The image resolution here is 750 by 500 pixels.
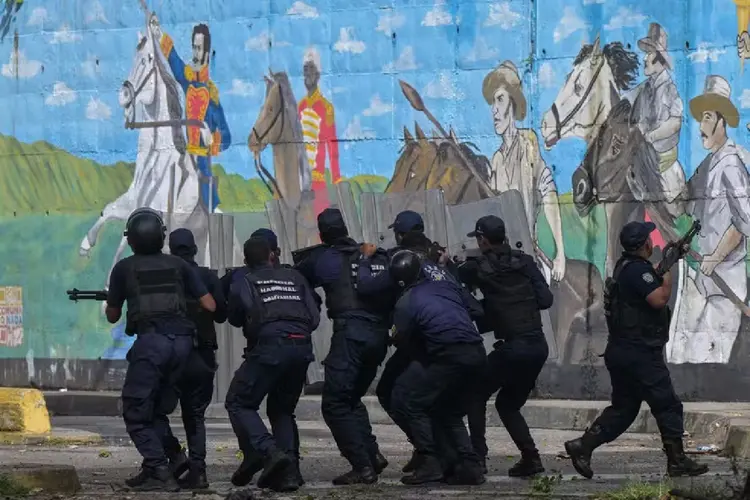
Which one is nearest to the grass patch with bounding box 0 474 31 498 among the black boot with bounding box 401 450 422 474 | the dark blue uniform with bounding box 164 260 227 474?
the dark blue uniform with bounding box 164 260 227 474

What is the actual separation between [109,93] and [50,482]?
10.7 m

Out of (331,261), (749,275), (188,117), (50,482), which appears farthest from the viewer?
(188,117)

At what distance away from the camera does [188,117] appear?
66.2 feet

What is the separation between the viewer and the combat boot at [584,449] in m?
11.3

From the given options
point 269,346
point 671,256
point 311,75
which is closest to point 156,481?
point 269,346

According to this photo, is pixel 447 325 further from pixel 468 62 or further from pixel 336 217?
pixel 468 62

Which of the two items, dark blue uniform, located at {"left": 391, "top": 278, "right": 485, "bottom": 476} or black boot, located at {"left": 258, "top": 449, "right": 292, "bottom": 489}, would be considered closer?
black boot, located at {"left": 258, "top": 449, "right": 292, "bottom": 489}

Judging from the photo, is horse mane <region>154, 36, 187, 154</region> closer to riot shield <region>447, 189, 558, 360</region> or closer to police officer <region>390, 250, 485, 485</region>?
riot shield <region>447, 189, 558, 360</region>

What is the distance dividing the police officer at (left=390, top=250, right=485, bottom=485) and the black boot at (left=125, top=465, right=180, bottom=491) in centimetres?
150

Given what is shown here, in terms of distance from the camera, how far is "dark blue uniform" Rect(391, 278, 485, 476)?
35.7 feet

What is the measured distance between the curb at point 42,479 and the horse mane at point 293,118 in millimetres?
9135

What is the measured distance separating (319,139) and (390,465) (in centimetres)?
723

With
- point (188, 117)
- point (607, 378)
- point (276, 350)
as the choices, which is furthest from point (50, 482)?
point (188, 117)

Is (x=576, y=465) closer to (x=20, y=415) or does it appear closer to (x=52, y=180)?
(x=20, y=415)
